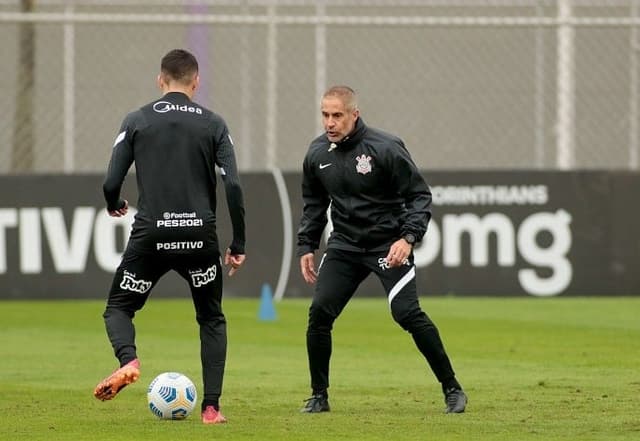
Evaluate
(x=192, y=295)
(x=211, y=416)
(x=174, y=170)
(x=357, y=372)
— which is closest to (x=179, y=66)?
(x=174, y=170)

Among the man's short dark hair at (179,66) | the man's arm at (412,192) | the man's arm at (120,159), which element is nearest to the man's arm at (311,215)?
the man's arm at (412,192)

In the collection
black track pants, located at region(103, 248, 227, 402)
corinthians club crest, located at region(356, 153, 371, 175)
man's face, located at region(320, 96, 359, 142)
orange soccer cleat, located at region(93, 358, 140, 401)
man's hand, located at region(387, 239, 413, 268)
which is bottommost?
orange soccer cleat, located at region(93, 358, 140, 401)

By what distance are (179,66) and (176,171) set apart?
0.58 meters

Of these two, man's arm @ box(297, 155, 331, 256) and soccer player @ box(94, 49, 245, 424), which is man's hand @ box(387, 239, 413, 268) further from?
soccer player @ box(94, 49, 245, 424)

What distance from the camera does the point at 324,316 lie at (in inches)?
360

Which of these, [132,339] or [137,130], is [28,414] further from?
[137,130]

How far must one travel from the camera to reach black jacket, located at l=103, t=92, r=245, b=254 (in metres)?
8.42

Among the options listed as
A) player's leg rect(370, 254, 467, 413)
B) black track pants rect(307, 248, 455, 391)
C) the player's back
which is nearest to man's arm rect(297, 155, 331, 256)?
black track pants rect(307, 248, 455, 391)

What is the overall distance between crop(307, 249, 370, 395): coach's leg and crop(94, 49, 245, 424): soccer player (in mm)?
738

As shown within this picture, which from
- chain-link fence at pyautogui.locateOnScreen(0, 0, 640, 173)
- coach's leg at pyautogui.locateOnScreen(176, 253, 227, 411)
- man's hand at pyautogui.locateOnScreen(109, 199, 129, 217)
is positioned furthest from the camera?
chain-link fence at pyautogui.locateOnScreen(0, 0, 640, 173)

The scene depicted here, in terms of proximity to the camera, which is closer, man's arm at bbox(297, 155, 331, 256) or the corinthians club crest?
the corinthians club crest

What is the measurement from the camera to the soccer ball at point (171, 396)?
28.3 ft

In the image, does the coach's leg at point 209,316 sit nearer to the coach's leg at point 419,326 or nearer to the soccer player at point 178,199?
the soccer player at point 178,199

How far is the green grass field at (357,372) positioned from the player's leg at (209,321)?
18cm
